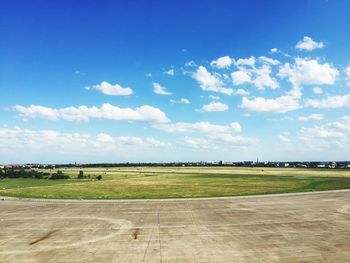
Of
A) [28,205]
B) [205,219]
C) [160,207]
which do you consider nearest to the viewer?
[205,219]

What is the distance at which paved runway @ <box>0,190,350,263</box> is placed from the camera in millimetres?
19562

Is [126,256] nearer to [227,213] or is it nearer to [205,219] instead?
[205,219]

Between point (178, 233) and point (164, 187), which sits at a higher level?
point (164, 187)

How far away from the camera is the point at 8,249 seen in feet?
69.9

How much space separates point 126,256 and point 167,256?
6.94 feet

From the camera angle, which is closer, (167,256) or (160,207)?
(167,256)

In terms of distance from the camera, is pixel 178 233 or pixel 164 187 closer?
pixel 178 233

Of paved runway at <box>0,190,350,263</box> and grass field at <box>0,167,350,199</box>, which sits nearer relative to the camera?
paved runway at <box>0,190,350,263</box>

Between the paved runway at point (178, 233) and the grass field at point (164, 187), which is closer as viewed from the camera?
the paved runway at point (178, 233)

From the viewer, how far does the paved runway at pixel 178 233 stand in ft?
64.2

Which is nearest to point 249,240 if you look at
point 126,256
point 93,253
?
point 126,256

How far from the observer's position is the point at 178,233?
25516 millimetres

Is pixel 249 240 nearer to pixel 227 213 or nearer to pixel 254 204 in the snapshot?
pixel 227 213

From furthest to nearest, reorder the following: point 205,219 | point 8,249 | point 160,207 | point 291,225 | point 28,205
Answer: point 28,205
point 160,207
point 205,219
point 291,225
point 8,249
